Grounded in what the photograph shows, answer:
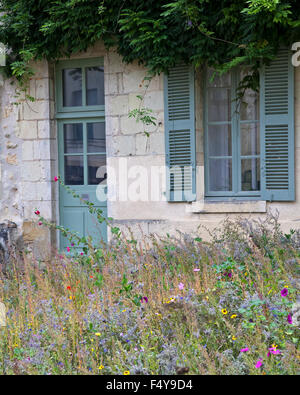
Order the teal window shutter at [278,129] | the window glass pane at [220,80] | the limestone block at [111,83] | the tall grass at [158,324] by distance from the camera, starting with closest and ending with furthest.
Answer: the tall grass at [158,324], the teal window shutter at [278,129], the window glass pane at [220,80], the limestone block at [111,83]

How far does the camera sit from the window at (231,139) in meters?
6.15

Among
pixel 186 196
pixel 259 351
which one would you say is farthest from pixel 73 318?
pixel 186 196

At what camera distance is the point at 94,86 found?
6.86 metres

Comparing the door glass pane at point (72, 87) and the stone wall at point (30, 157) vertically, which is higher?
the door glass pane at point (72, 87)

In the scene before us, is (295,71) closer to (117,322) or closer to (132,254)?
(132,254)

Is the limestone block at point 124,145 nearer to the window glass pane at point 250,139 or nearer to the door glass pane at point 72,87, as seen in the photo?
the door glass pane at point 72,87

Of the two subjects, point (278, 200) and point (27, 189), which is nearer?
point (278, 200)

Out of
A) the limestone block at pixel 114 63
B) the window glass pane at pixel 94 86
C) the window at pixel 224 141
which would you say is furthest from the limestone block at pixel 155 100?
the window glass pane at pixel 94 86

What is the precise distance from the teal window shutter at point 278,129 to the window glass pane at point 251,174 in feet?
0.74

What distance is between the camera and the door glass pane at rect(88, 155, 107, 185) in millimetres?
6855

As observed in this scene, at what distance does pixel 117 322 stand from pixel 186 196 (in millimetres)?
3004

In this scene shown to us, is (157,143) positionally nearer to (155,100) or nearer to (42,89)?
(155,100)

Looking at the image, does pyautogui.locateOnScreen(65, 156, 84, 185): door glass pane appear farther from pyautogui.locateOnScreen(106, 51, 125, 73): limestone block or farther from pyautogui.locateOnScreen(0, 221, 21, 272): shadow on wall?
pyautogui.locateOnScreen(106, 51, 125, 73): limestone block

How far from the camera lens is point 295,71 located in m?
5.76
